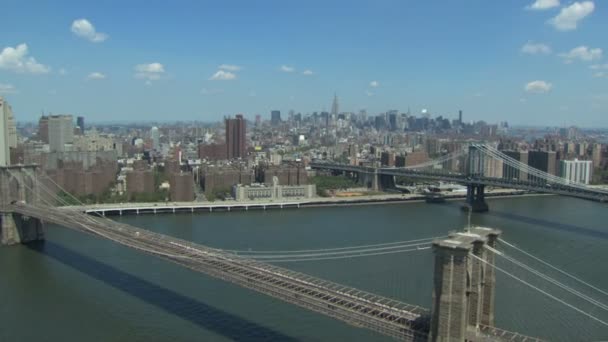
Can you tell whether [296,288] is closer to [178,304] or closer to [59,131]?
[178,304]

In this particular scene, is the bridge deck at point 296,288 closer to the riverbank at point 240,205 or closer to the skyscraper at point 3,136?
the skyscraper at point 3,136

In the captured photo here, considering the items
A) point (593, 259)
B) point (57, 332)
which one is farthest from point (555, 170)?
point (57, 332)

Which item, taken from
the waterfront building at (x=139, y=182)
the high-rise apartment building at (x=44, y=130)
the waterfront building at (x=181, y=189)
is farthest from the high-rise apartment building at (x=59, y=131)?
the waterfront building at (x=181, y=189)

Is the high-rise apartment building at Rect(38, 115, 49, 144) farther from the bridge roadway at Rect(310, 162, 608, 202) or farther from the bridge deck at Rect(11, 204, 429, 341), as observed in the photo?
the bridge deck at Rect(11, 204, 429, 341)

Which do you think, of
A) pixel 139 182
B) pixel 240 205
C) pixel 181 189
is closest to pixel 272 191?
pixel 240 205

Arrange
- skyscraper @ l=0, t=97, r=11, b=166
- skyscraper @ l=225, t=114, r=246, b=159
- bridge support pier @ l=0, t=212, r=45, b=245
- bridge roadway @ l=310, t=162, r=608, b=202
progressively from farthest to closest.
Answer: skyscraper @ l=225, t=114, r=246, b=159
bridge roadway @ l=310, t=162, r=608, b=202
skyscraper @ l=0, t=97, r=11, b=166
bridge support pier @ l=0, t=212, r=45, b=245

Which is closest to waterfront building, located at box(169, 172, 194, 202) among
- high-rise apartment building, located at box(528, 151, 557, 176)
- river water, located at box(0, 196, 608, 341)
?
river water, located at box(0, 196, 608, 341)
